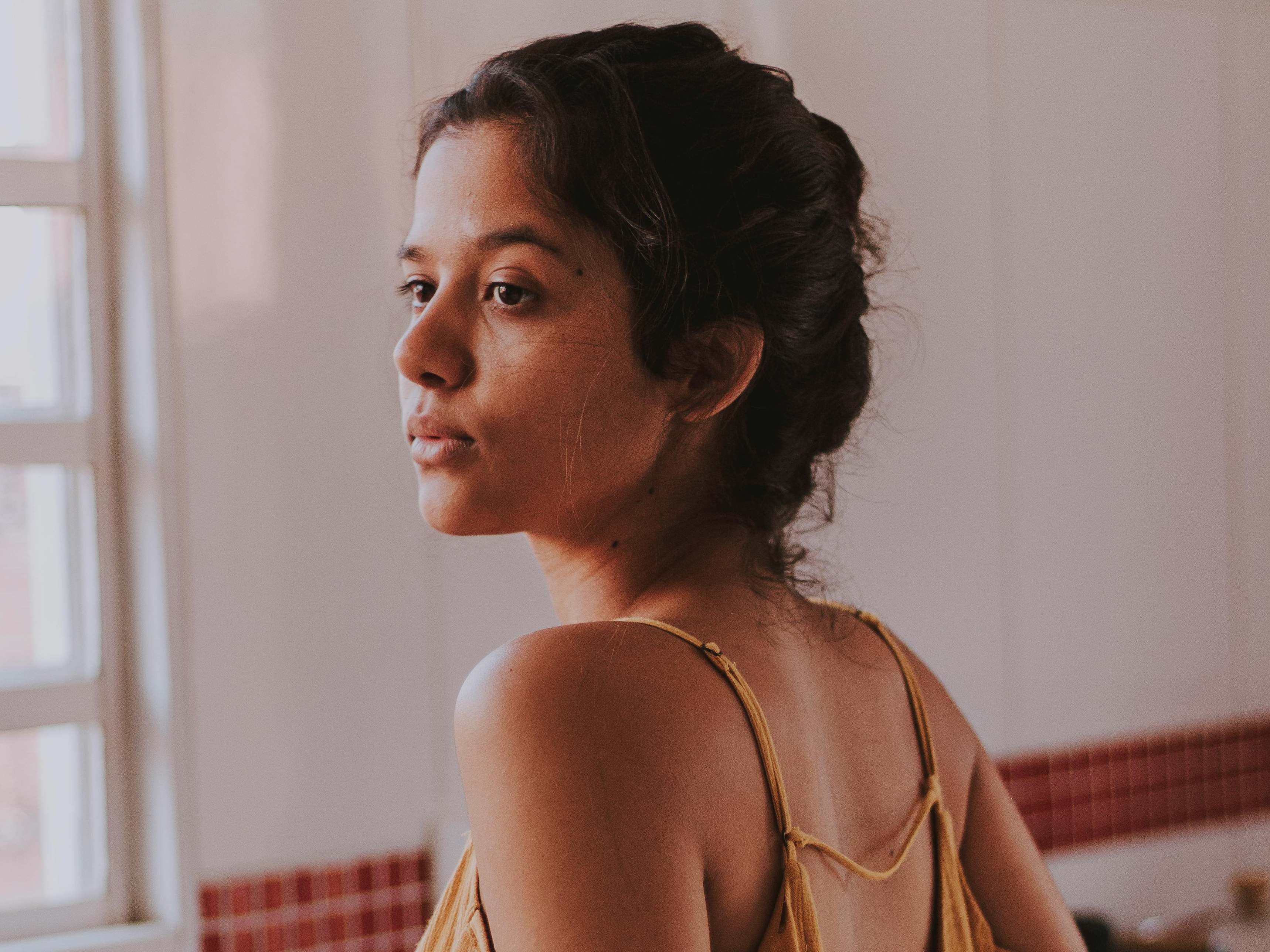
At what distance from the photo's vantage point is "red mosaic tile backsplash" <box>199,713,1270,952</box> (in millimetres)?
1771

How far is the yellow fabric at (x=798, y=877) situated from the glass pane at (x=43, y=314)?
1.28 metres

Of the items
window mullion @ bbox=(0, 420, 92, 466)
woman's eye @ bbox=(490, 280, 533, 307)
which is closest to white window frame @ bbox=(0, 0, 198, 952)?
window mullion @ bbox=(0, 420, 92, 466)

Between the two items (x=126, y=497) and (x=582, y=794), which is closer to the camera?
(x=582, y=794)

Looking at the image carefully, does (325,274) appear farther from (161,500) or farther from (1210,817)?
(1210,817)

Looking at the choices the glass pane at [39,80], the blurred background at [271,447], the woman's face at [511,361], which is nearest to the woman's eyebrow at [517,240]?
the woman's face at [511,361]

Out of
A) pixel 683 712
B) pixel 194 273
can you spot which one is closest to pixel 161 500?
→ pixel 194 273

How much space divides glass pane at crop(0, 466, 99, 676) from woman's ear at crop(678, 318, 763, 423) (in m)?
1.28

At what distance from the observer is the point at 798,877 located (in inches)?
27.9

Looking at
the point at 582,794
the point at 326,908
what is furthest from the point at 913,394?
the point at 582,794

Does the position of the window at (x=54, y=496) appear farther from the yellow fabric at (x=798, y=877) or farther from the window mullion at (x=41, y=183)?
the yellow fabric at (x=798, y=877)

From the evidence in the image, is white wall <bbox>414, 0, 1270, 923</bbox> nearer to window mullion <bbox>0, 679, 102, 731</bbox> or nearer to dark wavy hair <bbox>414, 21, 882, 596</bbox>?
window mullion <bbox>0, 679, 102, 731</bbox>

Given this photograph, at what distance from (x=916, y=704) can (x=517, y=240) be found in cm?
44

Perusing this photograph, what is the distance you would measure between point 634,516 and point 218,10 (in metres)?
1.26

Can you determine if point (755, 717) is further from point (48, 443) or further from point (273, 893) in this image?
point (48, 443)
